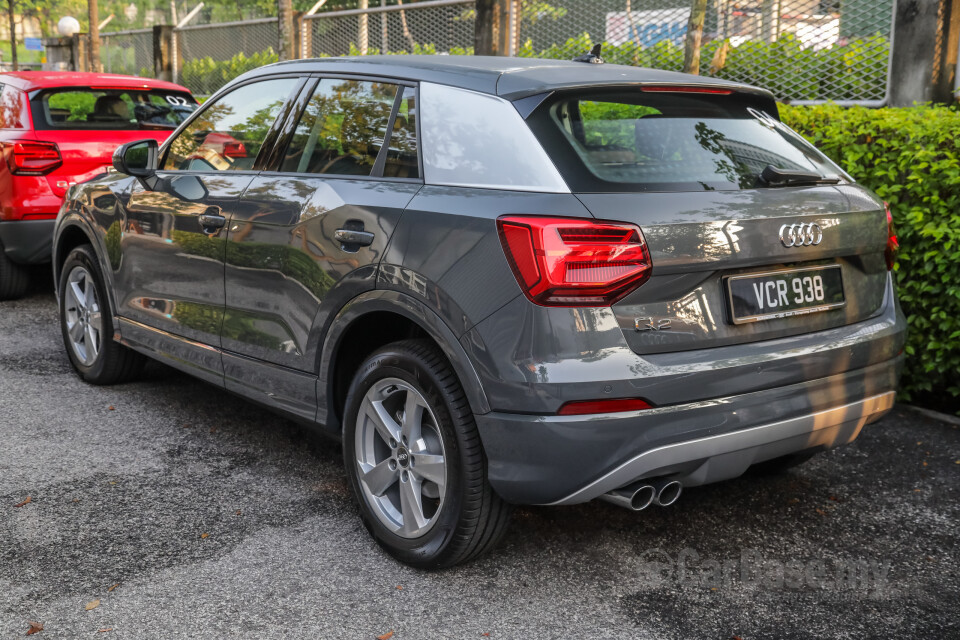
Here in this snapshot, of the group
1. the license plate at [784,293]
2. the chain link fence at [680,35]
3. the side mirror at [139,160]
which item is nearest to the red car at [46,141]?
the side mirror at [139,160]

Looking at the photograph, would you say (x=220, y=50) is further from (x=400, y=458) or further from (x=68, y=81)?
(x=400, y=458)

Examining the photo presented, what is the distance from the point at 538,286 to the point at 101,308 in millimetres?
3354

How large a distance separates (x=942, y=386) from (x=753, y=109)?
2703 mm

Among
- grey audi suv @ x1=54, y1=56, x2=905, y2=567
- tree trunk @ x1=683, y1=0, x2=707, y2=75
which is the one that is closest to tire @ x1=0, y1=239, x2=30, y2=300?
grey audi suv @ x1=54, y1=56, x2=905, y2=567

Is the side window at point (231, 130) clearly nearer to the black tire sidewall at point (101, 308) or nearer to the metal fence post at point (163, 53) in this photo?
the black tire sidewall at point (101, 308)

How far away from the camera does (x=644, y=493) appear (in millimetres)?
3080

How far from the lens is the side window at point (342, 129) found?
3628mm

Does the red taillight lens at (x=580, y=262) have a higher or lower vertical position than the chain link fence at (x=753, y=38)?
lower

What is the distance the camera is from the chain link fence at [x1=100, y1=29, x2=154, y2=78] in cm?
1956

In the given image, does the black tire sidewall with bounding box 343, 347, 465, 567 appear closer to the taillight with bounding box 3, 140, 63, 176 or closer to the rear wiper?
the rear wiper

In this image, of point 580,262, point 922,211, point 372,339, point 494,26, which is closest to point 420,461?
point 372,339

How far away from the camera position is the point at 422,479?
3.40 metres

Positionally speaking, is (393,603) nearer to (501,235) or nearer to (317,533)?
(317,533)

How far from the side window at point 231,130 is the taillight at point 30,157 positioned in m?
3.02
